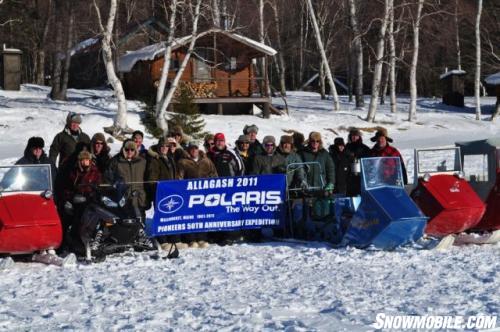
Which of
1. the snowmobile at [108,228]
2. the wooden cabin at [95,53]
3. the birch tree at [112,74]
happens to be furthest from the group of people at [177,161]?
the wooden cabin at [95,53]

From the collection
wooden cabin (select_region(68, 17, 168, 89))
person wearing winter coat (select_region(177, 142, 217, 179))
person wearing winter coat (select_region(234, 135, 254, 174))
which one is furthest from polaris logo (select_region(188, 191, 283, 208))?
wooden cabin (select_region(68, 17, 168, 89))

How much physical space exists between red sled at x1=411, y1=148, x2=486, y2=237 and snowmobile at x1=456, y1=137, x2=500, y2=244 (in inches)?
10.7

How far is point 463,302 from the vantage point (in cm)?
753

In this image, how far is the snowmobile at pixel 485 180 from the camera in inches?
442

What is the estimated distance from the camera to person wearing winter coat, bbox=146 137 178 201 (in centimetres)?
1142

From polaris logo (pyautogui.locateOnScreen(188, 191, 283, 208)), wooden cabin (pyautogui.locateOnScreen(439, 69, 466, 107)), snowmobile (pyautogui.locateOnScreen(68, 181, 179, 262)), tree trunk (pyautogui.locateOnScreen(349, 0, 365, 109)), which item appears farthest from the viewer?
wooden cabin (pyautogui.locateOnScreen(439, 69, 466, 107))

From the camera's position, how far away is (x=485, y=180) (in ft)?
40.5

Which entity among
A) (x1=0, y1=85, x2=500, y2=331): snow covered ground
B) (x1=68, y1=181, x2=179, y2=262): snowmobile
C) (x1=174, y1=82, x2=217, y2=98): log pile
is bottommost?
(x1=0, y1=85, x2=500, y2=331): snow covered ground

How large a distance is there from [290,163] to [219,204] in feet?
4.64

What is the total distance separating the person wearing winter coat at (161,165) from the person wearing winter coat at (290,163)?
166 centimetres

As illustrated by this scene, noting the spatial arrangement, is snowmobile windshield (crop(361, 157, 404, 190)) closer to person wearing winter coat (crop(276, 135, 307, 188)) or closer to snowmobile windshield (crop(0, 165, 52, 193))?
person wearing winter coat (crop(276, 135, 307, 188))

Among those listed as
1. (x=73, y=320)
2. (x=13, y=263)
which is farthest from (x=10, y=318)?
(x=13, y=263)

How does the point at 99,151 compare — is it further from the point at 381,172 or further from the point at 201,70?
the point at 201,70

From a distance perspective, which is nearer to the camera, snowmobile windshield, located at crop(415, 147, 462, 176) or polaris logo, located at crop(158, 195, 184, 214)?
polaris logo, located at crop(158, 195, 184, 214)
